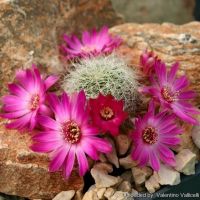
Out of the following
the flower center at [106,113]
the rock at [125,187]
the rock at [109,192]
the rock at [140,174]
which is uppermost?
the flower center at [106,113]

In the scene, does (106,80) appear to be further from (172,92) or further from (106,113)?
(172,92)

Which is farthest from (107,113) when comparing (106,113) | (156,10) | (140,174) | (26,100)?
(156,10)

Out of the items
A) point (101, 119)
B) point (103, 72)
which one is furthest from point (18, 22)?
point (101, 119)

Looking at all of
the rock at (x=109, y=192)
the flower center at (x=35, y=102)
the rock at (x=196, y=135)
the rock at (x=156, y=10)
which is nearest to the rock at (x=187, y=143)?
the rock at (x=196, y=135)

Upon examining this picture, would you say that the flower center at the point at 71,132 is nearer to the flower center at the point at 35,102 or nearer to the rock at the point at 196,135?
the flower center at the point at 35,102

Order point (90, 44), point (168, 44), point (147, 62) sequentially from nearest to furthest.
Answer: point (147, 62), point (168, 44), point (90, 44)

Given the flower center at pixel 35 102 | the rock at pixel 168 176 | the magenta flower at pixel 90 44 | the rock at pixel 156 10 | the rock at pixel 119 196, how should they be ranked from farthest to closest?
the rock at pixel 156 10, the magenta flower at pixel 90 44, the flower center at pixel 35 102, the rock at pixel 168 176, the rock at pixel 119 196

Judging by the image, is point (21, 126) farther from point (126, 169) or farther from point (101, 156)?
point (126, 169)
